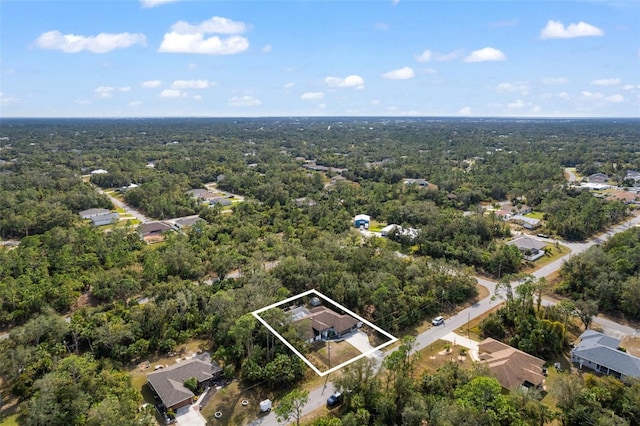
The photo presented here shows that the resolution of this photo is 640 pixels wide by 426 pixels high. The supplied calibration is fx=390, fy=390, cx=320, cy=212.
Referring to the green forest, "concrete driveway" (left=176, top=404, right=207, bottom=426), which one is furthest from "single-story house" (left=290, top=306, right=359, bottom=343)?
"concrete driveway" (left=176, top=404, right=207, bottom=426)

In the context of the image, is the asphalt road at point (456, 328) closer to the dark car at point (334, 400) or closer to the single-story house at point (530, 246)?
the dark car at point (334, 400)

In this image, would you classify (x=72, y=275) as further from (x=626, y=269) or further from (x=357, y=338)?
(x=626, y=269)

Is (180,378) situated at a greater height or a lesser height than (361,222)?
lesser

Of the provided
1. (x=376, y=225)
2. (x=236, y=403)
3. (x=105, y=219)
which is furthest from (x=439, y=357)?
(x=105, y=219)

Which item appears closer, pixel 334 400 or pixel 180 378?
pixel 334 400

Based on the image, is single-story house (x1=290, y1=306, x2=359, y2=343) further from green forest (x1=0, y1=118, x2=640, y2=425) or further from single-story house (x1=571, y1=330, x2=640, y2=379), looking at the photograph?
single-story house (x1=571, y1=330, x2=640, y2=379)

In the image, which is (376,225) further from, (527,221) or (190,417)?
(190,417)

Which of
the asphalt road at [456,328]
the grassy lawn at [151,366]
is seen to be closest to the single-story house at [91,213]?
the grassy lawn at [151,366]
